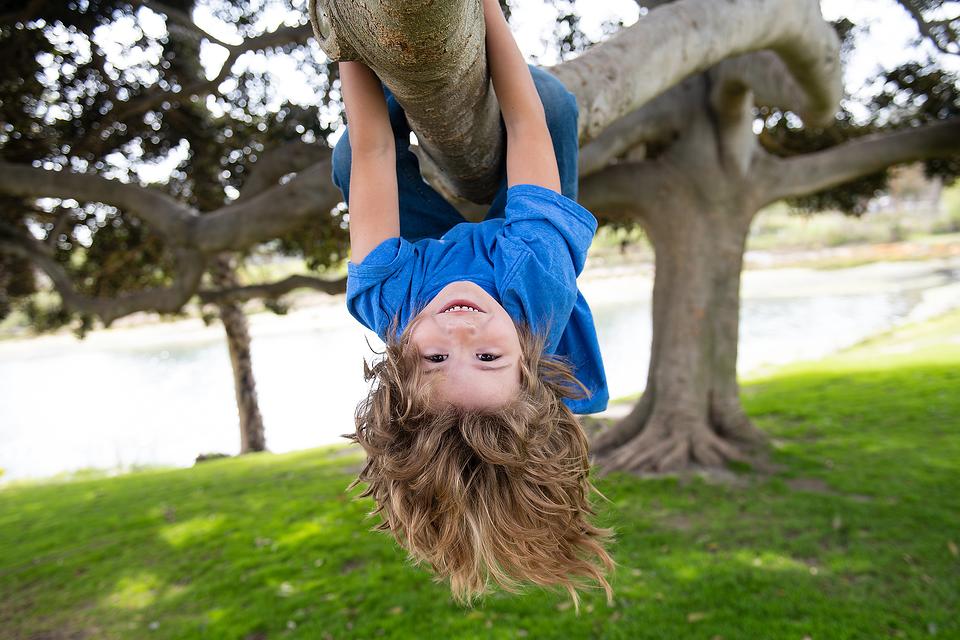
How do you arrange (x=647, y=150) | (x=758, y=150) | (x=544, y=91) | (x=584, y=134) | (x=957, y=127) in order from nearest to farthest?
(x=544, y=91) → (x=584, y=134) → (x=957, y=127) → (x=758, y=150) → (x=647, y=150)

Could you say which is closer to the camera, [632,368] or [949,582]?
[949,582]

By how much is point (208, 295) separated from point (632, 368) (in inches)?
535

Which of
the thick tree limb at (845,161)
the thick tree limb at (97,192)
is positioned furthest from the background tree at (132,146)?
the thick tree limb at (845,161)

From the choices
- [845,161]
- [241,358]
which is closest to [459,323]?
[845,161]

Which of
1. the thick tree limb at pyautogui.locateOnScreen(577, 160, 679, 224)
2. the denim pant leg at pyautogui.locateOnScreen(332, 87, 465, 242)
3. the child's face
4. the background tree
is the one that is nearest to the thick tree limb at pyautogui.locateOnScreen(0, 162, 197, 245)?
the background tree

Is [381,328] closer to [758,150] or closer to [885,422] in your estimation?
[758,150]

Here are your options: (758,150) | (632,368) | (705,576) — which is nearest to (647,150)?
(758,150)

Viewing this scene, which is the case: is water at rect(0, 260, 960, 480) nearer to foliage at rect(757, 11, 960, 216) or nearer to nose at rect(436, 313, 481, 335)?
foliage at rect(757, 11, 960, 216)

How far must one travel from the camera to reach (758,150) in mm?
6934

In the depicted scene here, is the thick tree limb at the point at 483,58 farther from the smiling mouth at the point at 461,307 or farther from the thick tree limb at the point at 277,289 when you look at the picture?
the thick tree limb at the point at 277,289

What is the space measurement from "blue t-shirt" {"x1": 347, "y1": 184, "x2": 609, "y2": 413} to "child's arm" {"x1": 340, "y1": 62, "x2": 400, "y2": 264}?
6 centimetres

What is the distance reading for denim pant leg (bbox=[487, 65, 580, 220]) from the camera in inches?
86.4

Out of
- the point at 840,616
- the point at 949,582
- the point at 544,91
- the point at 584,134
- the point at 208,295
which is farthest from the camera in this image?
the point at 208,295

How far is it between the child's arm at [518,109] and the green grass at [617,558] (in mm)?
3029
